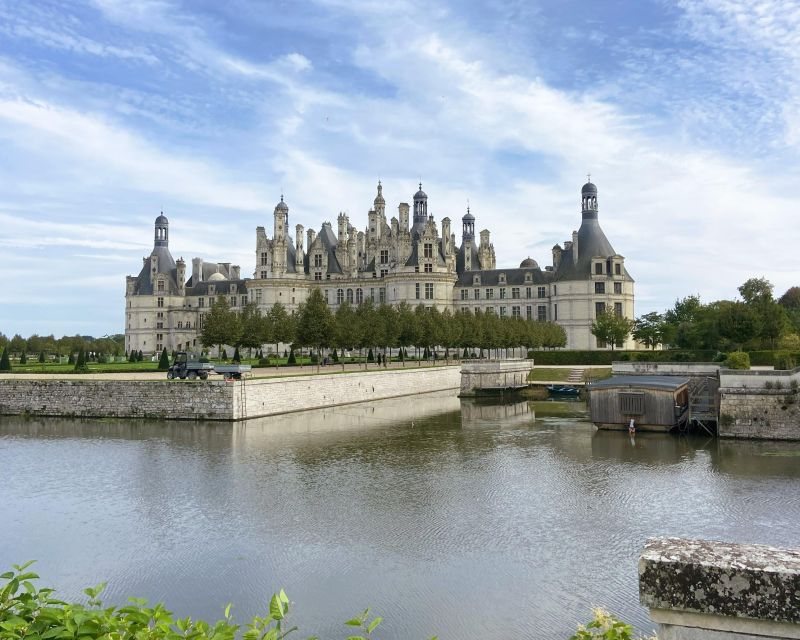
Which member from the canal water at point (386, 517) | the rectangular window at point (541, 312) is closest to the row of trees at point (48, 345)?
the canal water at point (386, 517)

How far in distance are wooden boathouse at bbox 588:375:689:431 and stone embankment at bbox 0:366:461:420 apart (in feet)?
51.2

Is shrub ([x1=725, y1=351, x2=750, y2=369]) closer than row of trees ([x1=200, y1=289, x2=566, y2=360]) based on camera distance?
Yes

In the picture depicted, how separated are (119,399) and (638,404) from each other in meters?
25.0

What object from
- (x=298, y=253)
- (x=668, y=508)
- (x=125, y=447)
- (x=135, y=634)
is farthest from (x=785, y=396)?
(x=298, y=253)

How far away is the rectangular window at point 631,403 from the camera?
3020 centimetres

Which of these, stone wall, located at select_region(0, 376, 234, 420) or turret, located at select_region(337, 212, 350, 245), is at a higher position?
turret, located at select_region(337, 212, 350, 245)

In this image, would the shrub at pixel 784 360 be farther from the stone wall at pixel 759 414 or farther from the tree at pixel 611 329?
the tree at pixel 611 329

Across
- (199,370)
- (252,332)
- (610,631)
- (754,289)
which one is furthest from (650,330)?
(610,631)

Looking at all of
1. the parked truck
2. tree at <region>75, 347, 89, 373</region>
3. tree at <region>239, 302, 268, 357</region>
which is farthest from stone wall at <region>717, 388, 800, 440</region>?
tree at <region>75, 347, 89, 373</region>

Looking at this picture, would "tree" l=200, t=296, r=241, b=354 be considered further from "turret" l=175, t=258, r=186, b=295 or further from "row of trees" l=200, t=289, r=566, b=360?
"turret" l=175, t=258, r=186, b=295

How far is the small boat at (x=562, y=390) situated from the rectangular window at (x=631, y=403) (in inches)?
748

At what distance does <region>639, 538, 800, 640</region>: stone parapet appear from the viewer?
3305mm

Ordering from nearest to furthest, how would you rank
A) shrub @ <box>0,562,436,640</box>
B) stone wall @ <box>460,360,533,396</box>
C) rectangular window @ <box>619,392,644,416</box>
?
shrub @ <box>0,562,436,640</box> < rectangular window @ <box>619,392,644,416</box> < stone wall @ <box>460,360,533,396</box>

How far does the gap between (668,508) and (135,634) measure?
1571cm
